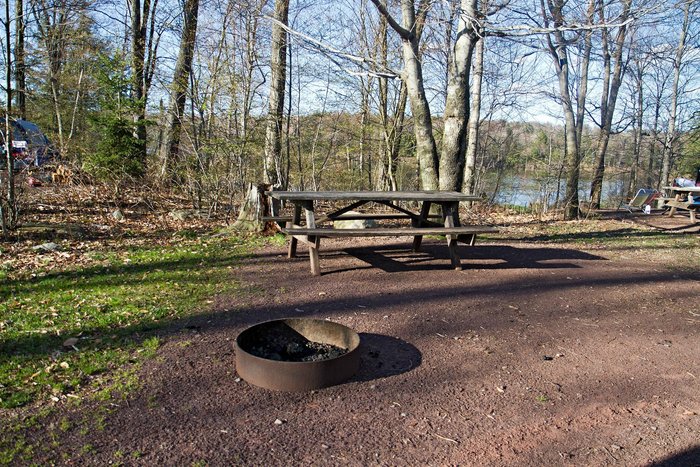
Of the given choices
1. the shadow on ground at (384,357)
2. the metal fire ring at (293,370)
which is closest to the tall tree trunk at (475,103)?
the shadow on ground at (384,357)

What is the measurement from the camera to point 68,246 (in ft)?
22.7

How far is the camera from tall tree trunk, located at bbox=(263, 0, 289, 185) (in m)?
10.4

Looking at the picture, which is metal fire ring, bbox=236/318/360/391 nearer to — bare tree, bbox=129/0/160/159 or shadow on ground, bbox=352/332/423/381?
shadow on ground, bbox=352/332/423/381

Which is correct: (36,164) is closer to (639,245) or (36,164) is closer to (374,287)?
(374,287)

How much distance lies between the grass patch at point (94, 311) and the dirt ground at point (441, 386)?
0.30 metres

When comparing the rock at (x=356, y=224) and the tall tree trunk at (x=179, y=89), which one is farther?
the tall tree trunk at (x=179, y=89)

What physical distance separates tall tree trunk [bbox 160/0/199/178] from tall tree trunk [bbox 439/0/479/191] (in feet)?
14.7

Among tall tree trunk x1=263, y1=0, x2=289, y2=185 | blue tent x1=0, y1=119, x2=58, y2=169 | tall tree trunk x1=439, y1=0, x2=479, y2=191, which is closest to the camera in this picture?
blue tent x1=0, y1=119, x2=58, y2=169

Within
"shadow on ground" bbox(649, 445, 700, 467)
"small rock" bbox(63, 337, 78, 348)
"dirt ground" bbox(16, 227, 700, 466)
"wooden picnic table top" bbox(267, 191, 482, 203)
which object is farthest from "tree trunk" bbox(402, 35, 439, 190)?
"shadow on ground" bbox(649, 445, 700, 467)

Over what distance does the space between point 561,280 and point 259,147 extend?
20.5 ft

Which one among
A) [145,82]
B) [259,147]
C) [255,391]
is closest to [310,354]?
[255,391]

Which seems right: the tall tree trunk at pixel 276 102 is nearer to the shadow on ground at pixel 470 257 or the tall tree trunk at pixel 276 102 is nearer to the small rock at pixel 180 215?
the small rock at pixel 180 215

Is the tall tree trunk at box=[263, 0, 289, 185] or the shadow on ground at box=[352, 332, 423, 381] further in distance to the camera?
the tall tree trunk at box=[263, 0, 289, 185]

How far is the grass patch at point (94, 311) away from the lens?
10.8ft
